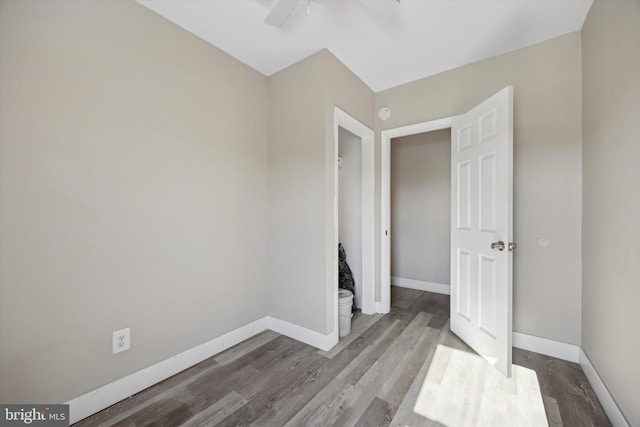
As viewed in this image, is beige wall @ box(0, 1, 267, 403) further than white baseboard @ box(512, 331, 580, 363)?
No

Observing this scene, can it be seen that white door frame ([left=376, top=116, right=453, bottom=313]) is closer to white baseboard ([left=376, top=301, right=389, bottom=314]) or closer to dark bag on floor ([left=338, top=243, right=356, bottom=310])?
white baseboard ([left=376, top=301, right=389, bottom=314])

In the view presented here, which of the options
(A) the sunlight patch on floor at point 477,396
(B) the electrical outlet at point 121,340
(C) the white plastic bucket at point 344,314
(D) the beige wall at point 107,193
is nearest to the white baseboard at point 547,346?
(A) the sunlight patch on floor at point 477,396

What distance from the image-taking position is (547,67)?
6.79 ft

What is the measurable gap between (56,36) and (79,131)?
0.51 metres

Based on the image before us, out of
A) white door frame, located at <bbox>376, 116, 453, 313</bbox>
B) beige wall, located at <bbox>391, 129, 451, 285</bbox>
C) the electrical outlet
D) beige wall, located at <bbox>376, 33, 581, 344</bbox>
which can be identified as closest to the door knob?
beige wall, located at <bbox>376, 33, 581, 344</bbox>

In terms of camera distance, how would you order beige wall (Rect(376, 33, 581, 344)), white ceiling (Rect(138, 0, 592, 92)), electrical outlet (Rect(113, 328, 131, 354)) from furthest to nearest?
beige wall (Rect(376, 33, 581, 344)) → white ceiling (Rect(138, 0, 592, 92)) → electrical outlet (Rect(113, 328, 131, 354))

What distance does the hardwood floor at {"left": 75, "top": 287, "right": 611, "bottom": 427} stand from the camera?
57.1 inches

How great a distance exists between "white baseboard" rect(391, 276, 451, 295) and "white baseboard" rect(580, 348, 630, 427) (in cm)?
170

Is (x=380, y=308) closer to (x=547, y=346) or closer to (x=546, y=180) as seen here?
(x=547, y=346)

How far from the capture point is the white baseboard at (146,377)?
4.74 feet

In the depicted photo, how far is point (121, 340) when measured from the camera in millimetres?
1598

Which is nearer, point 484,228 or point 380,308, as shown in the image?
point 484,228

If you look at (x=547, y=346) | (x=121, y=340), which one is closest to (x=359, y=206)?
(x=547, y=346)

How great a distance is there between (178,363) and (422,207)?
3.47m
